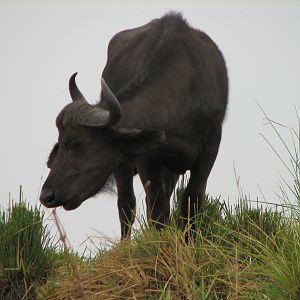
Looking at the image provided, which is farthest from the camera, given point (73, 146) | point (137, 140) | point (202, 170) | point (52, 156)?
point (202, 170)

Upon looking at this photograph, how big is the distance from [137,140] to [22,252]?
4.44 ft

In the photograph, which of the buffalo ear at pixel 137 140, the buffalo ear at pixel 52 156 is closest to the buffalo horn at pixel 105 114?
the buffalo ear at pixel 137 140

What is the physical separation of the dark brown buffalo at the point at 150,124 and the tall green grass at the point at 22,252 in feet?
1.22

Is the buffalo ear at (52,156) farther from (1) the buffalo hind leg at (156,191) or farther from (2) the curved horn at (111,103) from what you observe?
(1) the buffalo hind leg at (156,191)

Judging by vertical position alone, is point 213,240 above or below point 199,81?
below

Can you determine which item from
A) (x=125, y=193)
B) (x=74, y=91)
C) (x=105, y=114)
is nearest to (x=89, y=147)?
(x=105, y=114)

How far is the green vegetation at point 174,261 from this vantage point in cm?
446

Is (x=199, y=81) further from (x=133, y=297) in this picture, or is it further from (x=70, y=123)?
(x=133, y=297)

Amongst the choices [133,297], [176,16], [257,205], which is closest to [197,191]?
[257,205]

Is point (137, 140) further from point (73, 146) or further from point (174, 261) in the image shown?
point (174, 261)

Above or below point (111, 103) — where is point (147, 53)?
above

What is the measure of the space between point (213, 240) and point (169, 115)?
5.07ft

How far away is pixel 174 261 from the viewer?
5230 mm

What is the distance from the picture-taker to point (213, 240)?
5793 millimetres
